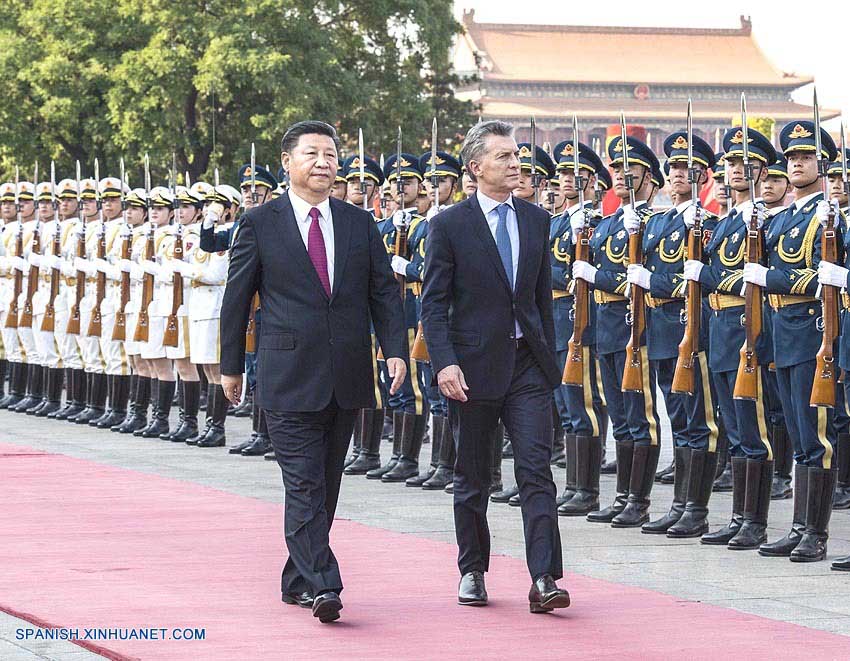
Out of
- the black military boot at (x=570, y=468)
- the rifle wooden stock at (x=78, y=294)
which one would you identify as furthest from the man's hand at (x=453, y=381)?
the rifle wooden stock at (x=78, y=294)

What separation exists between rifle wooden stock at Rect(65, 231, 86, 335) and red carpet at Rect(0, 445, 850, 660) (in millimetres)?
5929

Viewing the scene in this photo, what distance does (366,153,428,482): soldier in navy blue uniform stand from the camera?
37.8 ft

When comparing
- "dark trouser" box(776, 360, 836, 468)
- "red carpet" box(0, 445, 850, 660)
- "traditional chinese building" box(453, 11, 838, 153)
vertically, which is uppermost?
"traditional chinese building" box(453, 11, 838, 153)

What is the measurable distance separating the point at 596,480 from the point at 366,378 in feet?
10.1

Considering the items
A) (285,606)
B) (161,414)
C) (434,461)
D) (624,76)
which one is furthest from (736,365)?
(624,76)

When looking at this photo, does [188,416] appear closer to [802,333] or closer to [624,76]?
[802,333]

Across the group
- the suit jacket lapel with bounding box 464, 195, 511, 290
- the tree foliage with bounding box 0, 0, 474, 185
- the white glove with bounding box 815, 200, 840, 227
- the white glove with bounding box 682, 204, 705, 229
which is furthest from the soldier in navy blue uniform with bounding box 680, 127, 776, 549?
the tree foliage with bounding box 0, 0, 474, 185

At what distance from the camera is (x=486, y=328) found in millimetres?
7062

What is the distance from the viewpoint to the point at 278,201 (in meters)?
7.13

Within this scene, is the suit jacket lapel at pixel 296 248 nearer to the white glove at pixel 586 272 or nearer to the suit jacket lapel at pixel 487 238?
the suit jacket lapel at pixel 487 238

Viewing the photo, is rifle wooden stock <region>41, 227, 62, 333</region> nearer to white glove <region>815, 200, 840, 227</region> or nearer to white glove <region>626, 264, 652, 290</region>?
white glove <region>626, 264, 652, 290</region>

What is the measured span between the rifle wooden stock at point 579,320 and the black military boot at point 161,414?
16.8 feet

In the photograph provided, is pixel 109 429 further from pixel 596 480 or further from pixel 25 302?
pixel 596 480

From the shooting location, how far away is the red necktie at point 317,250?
23.1 feet
